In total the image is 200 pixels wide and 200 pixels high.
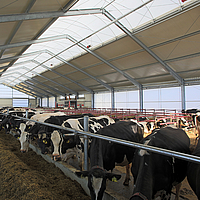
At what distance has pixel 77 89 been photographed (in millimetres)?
29641

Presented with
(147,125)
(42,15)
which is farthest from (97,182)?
(42,15)

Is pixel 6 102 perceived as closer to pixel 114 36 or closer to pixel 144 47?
pixel 114 36

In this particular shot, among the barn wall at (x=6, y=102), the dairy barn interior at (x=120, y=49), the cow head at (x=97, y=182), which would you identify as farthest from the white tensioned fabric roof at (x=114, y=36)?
the barn wall at (x=6, y=102)

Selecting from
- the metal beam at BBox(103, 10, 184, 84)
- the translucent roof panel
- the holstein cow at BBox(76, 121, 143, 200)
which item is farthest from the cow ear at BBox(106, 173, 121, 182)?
the metal beam at BBox(103, 10, 184, 84)

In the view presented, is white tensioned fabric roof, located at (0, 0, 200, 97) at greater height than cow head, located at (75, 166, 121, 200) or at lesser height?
greater

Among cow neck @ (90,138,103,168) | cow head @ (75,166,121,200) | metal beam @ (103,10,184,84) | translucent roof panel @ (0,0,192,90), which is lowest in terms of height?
cow head @ (75,166,121,200)

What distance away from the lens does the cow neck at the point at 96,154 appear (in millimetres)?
2762

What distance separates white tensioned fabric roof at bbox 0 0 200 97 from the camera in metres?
8.83

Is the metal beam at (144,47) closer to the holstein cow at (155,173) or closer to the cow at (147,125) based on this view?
the cow at (147,125)

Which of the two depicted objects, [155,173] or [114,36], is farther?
[114,36]

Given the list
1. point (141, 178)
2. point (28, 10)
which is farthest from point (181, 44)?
point (141, 178)

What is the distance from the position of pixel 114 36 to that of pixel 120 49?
1.37 m

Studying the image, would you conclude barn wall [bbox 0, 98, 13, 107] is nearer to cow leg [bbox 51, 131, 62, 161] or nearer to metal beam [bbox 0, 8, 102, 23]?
metal beam [bbox 0, 8, 102, 23]

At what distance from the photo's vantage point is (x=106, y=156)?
3127mm
